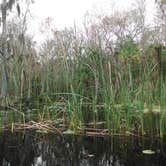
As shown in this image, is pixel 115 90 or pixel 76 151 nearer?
pixel 76 151

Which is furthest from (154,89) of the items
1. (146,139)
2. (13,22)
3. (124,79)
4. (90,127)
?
(13,22)

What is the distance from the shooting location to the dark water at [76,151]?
2.69 metres

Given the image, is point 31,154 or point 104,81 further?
point 104,81

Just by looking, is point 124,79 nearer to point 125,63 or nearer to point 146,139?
point 125,63

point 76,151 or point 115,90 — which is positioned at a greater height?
point 115,90

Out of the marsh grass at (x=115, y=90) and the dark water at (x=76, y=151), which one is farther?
the marsh grass at (x=115, y=90)

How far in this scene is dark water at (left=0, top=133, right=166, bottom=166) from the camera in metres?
2.69

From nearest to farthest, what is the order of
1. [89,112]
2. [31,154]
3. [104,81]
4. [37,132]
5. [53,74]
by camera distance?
[31,154]
[104,81]
[37,132]
[53,74]
[89,112]

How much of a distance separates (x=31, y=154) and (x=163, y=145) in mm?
1466

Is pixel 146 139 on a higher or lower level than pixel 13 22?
lower

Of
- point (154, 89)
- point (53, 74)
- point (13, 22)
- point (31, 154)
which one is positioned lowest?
point (31, 154)

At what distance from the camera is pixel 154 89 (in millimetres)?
3809

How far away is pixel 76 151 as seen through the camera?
3.07 metres

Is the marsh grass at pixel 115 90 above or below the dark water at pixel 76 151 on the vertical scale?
above
